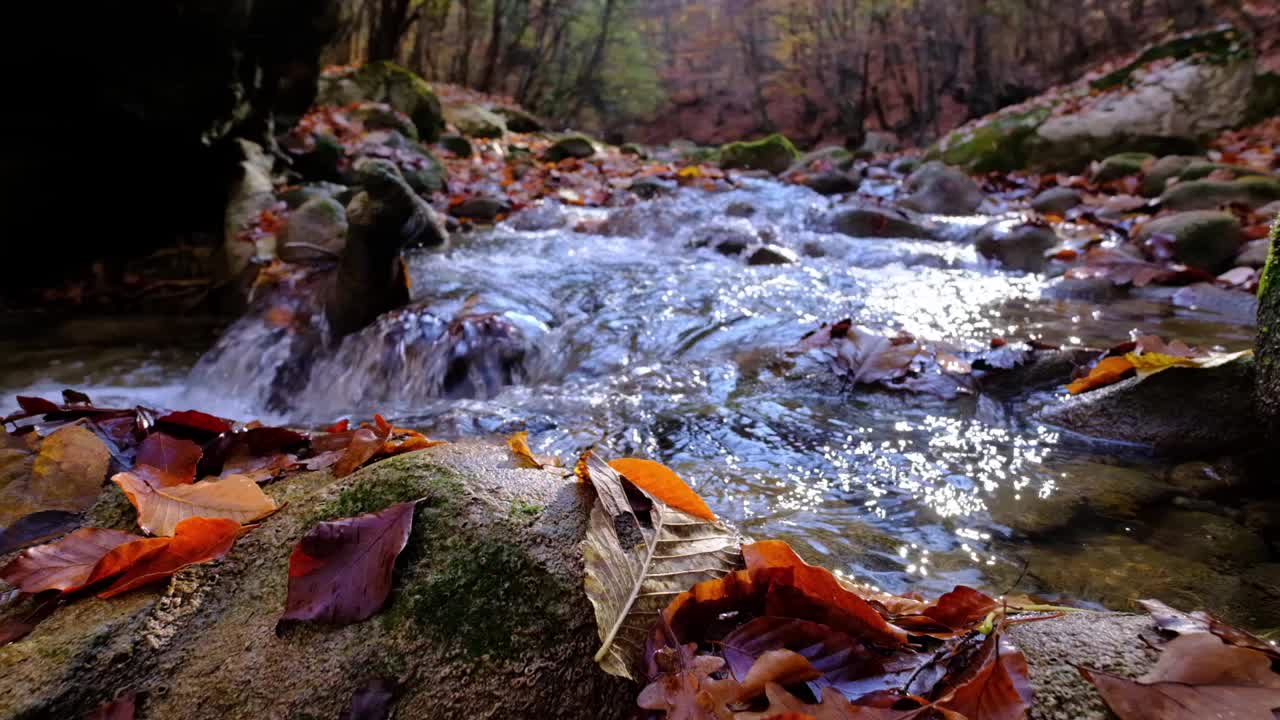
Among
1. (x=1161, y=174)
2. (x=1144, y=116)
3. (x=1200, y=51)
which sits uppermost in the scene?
(x=1200, y=51)

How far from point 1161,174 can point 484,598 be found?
7.92m

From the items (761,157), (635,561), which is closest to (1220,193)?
(635,561)

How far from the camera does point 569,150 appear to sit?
470 inches

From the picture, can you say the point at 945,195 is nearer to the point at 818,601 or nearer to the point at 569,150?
the point at 569,150

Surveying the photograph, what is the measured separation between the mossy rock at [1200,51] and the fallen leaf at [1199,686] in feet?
35.4

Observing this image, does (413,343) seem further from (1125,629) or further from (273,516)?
(1125,629)

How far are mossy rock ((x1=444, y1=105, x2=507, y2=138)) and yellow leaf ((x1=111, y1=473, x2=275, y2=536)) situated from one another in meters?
12.1

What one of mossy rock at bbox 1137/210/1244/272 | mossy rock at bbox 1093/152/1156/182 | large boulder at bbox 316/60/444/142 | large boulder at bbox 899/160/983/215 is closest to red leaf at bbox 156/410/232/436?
mossy rock at bbox 1137/210/1244/272

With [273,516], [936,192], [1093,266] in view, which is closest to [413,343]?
[273,516]

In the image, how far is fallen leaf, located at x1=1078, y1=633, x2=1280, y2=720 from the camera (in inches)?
30.2

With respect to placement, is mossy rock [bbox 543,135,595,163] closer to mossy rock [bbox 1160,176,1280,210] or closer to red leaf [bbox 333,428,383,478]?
mossy rock [bbox 1160,176,1280,210]

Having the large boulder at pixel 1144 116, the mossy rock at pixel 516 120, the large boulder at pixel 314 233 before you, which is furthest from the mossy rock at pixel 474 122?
the large boulder at pixel 314 233

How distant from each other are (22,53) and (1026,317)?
539 centimetres

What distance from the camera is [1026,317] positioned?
368 cm
